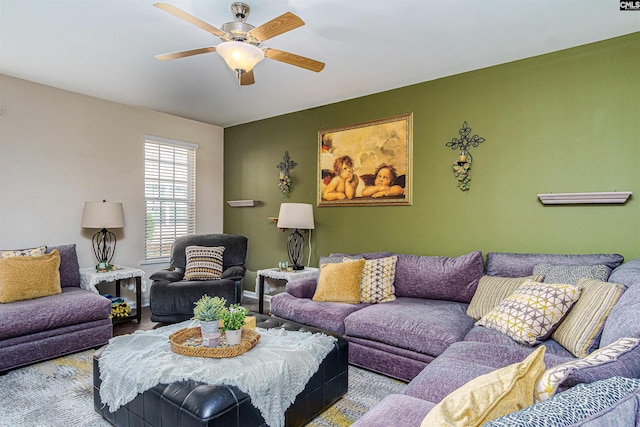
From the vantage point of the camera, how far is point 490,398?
0.96 metres

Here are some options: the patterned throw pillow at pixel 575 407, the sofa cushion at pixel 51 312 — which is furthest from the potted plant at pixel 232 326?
the sofa cushion at pixel 51 312

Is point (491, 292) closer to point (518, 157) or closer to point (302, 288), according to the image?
point (518, 157)

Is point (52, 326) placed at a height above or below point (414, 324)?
below

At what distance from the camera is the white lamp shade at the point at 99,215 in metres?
3.84

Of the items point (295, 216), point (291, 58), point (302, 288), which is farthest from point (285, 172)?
point (291, 58)

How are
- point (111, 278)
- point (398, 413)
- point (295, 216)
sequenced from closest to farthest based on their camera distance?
point (398, 413)
point (111, 278)
point (295, 216)

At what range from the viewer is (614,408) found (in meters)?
0.73

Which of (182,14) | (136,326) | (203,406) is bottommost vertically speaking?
(136,326)

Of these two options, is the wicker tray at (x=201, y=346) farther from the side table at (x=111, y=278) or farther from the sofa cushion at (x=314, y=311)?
the side table at (x=111, y=278)

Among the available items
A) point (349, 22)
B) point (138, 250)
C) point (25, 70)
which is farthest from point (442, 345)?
point (25, 70)

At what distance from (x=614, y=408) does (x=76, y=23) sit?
3.48 meters

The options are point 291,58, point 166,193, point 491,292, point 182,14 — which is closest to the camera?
point 182,14

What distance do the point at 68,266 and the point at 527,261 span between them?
4245mm

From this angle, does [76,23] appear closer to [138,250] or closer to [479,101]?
[138,250]
